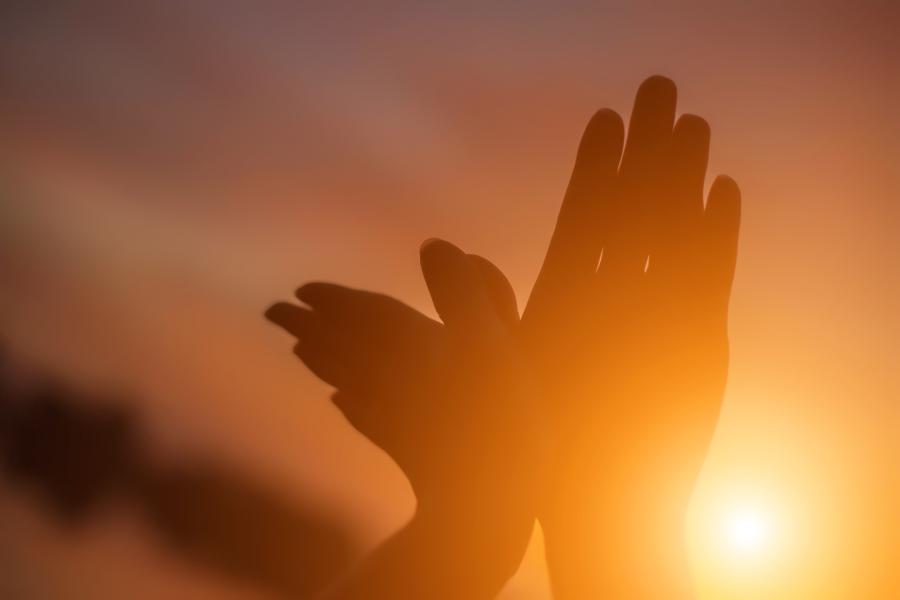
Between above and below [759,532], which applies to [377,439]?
below

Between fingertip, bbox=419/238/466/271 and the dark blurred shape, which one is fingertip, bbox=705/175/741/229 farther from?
the dark blurred shape

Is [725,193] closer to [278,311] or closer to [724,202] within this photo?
[724,202]

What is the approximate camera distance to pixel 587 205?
1.13 feet

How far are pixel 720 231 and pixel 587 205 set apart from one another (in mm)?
64

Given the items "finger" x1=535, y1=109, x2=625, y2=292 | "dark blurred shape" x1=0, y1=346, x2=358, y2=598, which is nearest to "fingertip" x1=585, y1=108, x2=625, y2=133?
"finger" x1=535, y1=109, x2=625, y2=292

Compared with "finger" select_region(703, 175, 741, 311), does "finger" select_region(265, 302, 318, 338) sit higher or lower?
lower

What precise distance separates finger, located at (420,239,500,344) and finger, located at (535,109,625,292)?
2.0 inches

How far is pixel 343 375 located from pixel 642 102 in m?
0.19

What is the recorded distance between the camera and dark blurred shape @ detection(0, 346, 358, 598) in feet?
1.89

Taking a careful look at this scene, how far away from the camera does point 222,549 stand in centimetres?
58

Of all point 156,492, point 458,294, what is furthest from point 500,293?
point 156,492

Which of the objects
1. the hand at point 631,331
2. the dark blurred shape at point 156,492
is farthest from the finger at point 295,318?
the dark blurred shape at point 156,492

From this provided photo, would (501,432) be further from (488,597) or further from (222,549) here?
(222,549)

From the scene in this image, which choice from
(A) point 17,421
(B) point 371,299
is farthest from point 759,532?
(A) point 17,421
